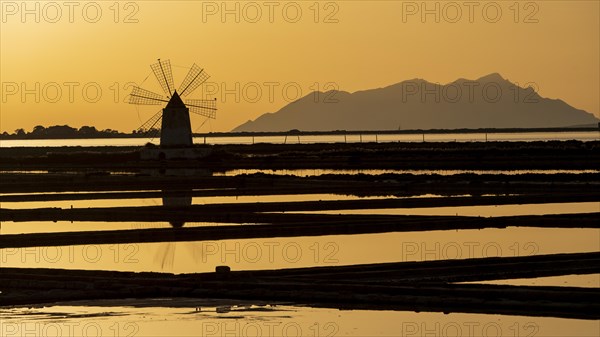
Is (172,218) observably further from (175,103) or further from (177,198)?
(175,103)

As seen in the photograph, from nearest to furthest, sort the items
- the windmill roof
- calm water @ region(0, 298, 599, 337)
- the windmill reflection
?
calm water @ region(0, 298, 599, 337) < the windmill reflection < the windmill roof

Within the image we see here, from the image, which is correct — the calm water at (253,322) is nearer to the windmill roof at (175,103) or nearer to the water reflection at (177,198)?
the water reflection at (177,198)

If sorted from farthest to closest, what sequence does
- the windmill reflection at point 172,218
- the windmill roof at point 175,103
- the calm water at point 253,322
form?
the windmill roof at point 175,103 < the windmill reflection at point 172,218 < the calm water at point 253,322

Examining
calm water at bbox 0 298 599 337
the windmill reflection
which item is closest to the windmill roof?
the windmill reflection

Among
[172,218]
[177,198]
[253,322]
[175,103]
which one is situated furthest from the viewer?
[175,103]

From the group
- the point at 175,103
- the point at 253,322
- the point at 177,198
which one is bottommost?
the point at 253,322

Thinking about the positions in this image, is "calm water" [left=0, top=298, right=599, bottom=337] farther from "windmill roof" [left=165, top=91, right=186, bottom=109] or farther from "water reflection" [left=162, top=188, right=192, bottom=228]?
"windmill roof" [left=165, top=91, right=186, bottom=109]

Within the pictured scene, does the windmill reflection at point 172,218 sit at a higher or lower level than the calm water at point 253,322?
higher

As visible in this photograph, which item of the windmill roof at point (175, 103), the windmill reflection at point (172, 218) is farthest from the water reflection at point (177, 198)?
the windmill roof at point (175, 103)

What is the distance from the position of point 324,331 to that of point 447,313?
1610 mm

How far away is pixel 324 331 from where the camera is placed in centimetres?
1562

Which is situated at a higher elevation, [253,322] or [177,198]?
[177,198]

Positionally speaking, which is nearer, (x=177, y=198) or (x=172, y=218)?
(x=172, y=218)

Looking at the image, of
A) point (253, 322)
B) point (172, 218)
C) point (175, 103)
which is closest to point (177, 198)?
point (172, 218)
